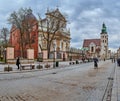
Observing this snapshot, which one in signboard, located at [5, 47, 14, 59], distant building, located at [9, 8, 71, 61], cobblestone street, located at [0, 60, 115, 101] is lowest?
cobblestone street, located at [0, 60, 115, 101]

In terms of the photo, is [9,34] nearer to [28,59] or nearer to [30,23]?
[30,23]

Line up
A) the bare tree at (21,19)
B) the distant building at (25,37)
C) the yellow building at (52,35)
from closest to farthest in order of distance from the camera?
the bare tree at (21,19) → the distant building at (25,37) → the yellow building at (52,35)

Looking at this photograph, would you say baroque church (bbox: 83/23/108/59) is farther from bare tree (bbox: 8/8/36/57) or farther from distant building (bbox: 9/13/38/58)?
bare tree (bbox: 8/8/36/57)

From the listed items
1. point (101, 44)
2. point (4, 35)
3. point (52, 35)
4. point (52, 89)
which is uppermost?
point (101, 44)

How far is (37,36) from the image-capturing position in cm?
8800

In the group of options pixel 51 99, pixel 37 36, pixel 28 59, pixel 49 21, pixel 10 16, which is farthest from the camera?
pixel 37 36

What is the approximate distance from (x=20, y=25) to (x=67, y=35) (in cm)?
4035

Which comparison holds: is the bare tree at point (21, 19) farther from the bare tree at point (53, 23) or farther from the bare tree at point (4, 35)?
the bare tree at point (4, 35)

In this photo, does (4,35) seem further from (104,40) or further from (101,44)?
(104,40)

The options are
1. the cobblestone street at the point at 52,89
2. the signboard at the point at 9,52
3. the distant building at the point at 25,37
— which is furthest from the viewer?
the distant building at the point at 25,37

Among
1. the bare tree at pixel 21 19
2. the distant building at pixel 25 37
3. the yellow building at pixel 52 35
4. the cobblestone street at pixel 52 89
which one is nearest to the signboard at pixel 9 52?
the distant building at pixel 25 37

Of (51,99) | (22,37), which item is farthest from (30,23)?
(51,99)

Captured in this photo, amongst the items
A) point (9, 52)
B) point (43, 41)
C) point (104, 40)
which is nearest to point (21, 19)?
point (9, 52)

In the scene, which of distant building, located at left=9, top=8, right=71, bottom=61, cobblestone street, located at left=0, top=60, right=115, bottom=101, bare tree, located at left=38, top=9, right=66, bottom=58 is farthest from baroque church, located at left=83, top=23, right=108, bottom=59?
cobblestone street, located at left=0, top=60, right=115, bottom=101
